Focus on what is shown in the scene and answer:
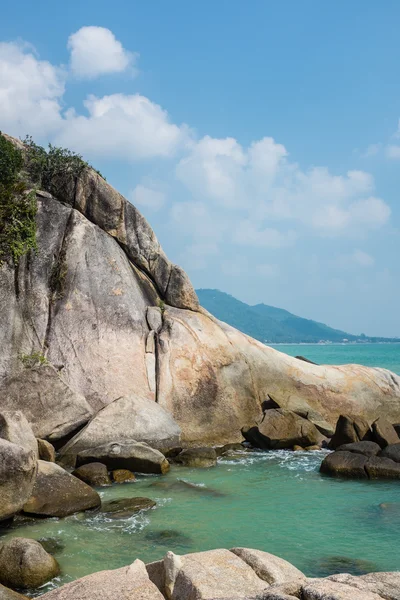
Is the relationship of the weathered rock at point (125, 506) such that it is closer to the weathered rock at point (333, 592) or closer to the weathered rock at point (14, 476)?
the weathered rock at point (14, 476)

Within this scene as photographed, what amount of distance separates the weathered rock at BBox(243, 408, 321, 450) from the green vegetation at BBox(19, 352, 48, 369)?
8.19 m

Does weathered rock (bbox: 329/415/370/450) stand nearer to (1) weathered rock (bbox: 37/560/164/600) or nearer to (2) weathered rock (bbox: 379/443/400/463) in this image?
(2) weathered rock (bbox: 379/443/400/463)

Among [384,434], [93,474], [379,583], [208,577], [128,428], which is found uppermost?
[379,583]

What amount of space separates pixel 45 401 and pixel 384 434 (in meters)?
11.7

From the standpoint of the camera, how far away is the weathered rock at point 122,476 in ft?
53.3

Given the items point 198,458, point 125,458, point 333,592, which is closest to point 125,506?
point 125,458

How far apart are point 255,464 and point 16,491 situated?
9.55m

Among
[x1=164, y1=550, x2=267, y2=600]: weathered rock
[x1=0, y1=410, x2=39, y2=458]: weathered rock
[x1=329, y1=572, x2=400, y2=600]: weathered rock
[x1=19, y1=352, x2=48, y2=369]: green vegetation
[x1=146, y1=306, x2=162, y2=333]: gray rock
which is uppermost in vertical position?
[x1=146, y1=306, x2=162, y2=333]: gray rock

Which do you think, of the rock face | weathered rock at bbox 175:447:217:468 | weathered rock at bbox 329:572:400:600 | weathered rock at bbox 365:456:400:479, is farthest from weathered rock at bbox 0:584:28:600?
weathered rock at bbox 365:456:400:479

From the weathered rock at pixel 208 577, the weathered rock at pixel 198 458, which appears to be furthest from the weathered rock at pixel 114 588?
the weathered rock at pixel 198 458

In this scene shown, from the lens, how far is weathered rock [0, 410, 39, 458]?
1334 cm

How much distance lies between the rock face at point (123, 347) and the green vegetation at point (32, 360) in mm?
43

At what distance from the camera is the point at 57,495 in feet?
42.6

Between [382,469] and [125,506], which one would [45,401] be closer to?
[125,506]
